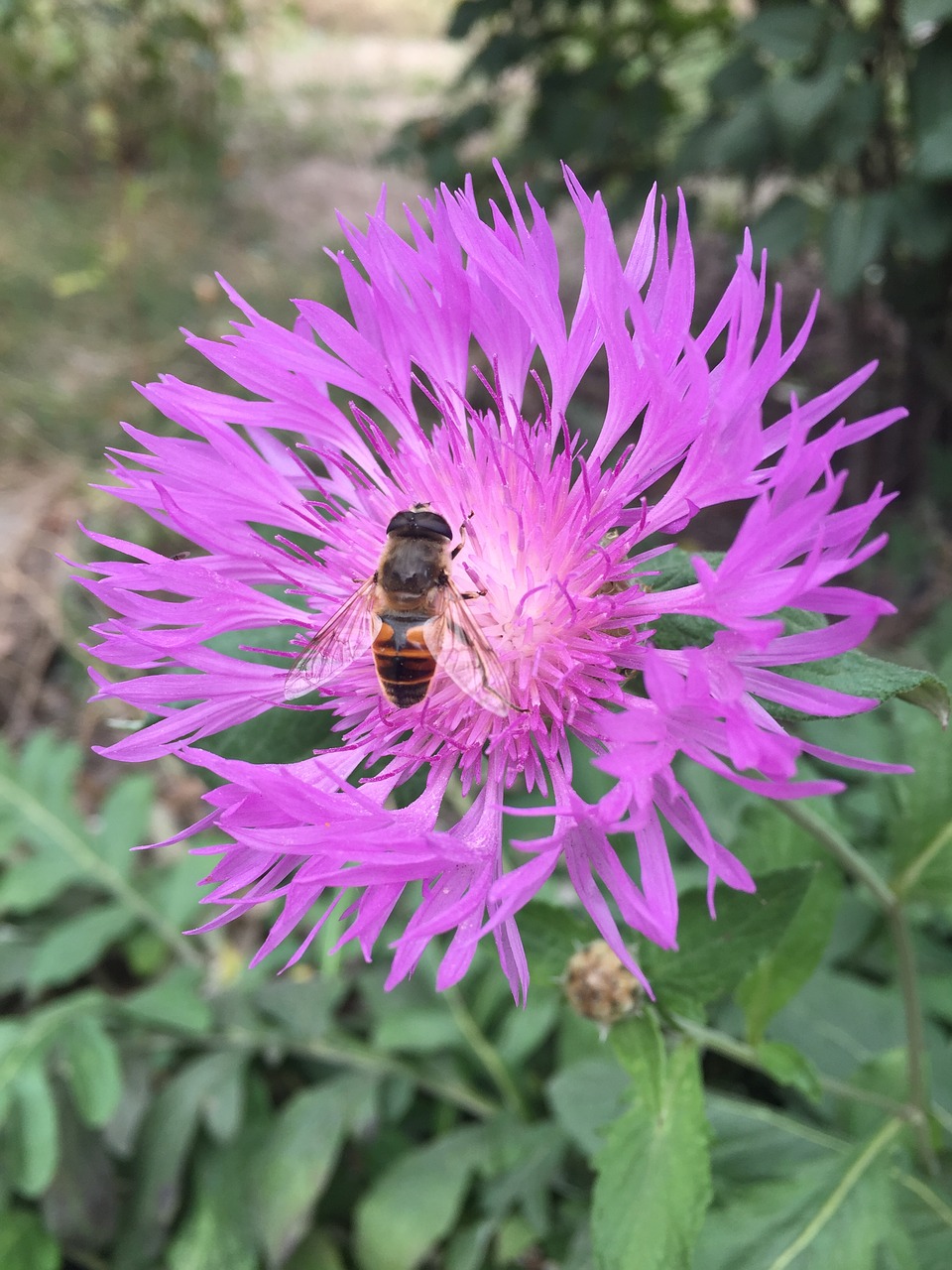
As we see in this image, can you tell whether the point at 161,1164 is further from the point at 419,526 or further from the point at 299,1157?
the point at 419,526

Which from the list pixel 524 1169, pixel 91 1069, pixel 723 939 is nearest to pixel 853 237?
pixel 723 939

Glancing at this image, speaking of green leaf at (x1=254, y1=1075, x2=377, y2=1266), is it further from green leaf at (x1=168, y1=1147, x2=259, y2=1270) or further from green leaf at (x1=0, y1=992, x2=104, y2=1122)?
green leaf at (x1=0, y1=992, x2=104, y2=1122)

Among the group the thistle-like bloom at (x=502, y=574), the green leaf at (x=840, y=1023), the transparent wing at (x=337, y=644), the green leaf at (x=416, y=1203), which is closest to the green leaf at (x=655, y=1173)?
the thistle-like bloom at (x=502, y=574)

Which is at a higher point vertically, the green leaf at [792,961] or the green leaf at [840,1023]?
the green leaf at [792,961]

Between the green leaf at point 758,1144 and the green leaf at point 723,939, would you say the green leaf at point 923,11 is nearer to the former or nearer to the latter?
the green leaf at point 723,939

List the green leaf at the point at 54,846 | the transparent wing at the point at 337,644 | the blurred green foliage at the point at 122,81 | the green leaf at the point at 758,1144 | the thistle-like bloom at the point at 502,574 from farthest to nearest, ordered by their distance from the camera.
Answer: the blurred green foliage at the point at 122,81 → the green leaf at the point at 54,846 → the green leaf at the point at 758,1144 → the transparent wing at the point at 337,644 → the thistle-like bloom at the point at 502,574

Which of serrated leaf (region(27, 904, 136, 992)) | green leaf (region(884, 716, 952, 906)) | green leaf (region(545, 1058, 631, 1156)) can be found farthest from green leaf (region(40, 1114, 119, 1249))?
green leaf (region(884, 716, 952, 906))
